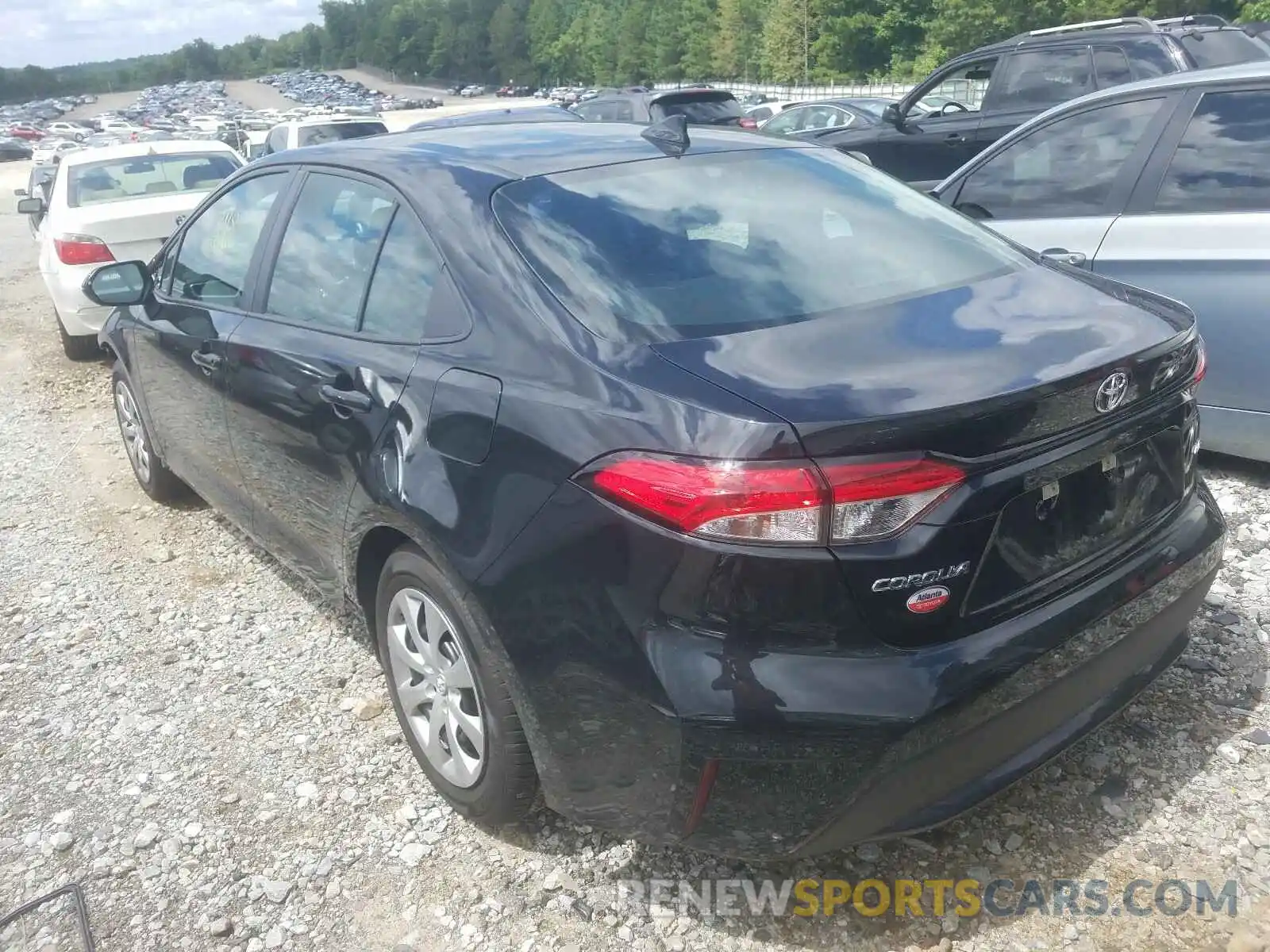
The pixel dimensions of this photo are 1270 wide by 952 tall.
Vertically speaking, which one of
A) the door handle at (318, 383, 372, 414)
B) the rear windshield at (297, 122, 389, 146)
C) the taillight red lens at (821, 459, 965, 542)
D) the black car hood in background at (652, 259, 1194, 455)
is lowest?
the rear windshield at (297, 122, 389, 146)

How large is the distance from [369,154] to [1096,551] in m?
2.25

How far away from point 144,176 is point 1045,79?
7641mm

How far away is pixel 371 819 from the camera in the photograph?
2879mm

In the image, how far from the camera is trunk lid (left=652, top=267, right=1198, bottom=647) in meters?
1.95

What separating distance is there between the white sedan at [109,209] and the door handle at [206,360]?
3.88 metres

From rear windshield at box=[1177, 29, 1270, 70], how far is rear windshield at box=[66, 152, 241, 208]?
7927mm

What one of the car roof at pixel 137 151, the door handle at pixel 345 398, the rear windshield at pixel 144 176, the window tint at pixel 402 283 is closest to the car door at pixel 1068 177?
the window tint at pixel 402 283

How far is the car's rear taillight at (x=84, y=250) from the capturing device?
7.77m

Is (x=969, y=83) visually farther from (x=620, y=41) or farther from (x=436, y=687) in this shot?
(x=620, y=41)

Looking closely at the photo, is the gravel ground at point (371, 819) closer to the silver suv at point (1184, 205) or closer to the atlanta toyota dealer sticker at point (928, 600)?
the silver suv at point (1184, 205)

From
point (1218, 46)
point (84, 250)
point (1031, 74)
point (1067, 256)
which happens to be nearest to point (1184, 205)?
point (1067, 256)

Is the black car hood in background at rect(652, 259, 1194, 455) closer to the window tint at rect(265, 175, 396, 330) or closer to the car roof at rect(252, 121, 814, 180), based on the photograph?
the car roof at rect(252, 121, 814, 180)

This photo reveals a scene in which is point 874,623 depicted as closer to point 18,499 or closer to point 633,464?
point 633,464

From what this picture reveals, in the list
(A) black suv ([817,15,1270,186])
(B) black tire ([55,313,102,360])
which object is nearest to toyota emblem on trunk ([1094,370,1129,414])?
(A) black suv ([817,15,1270,186])
